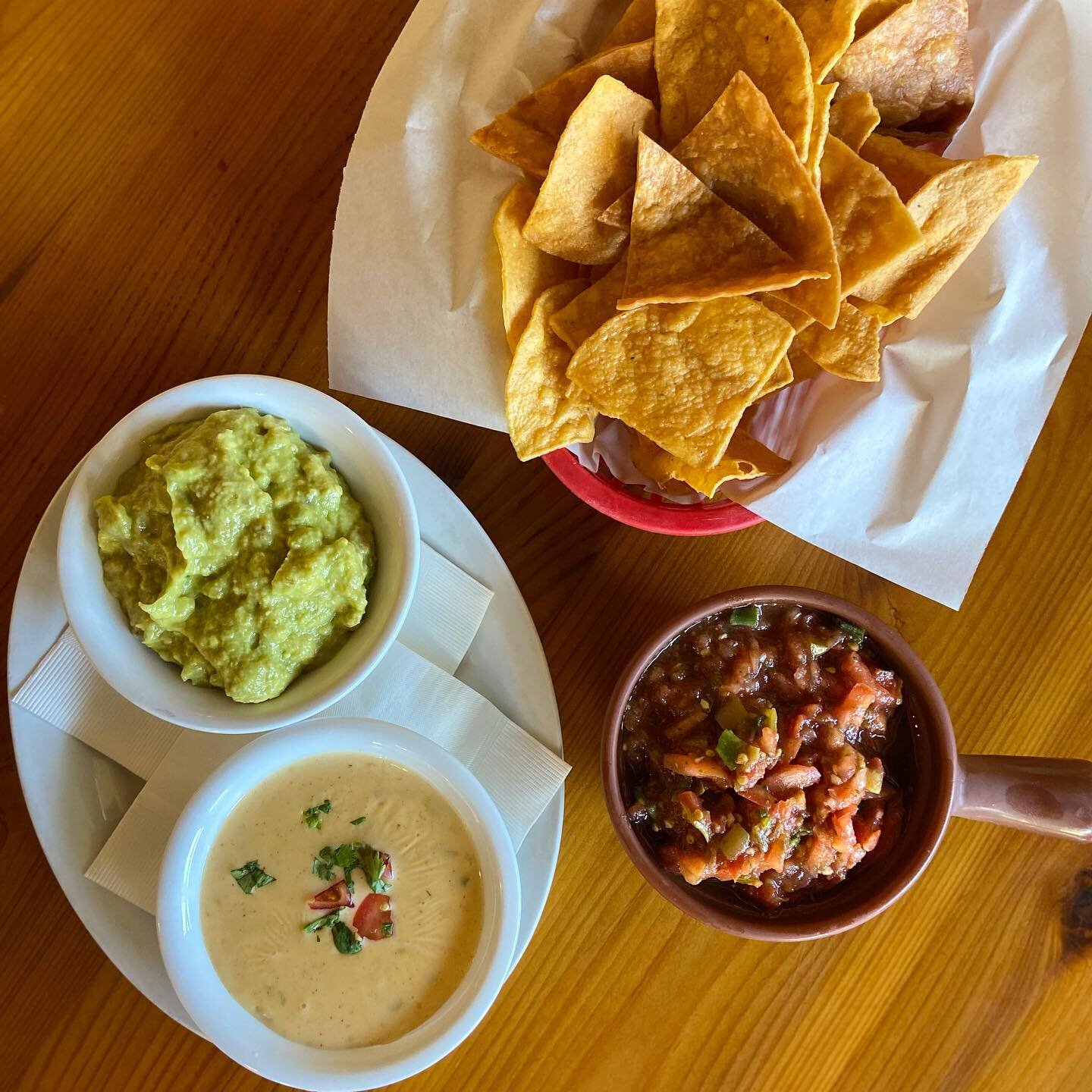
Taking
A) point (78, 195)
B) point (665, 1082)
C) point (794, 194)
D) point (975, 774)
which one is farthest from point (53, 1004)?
point (794, 194)

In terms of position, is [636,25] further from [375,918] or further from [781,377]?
[375,918]

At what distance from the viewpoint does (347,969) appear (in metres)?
1.37

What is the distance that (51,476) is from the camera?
161 cm

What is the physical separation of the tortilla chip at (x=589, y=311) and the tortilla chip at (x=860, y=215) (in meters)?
0.30

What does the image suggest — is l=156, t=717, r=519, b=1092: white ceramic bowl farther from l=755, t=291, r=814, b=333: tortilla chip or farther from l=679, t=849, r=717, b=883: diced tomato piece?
l=755, t=291, r=814, b=333: tortilla chip

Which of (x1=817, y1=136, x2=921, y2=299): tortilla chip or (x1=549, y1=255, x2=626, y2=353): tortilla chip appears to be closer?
(x1=817, y1=136, x2=921, y2=299): tortilla chip

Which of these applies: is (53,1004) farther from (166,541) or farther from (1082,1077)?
(1082,1077)

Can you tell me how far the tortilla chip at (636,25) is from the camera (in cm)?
142

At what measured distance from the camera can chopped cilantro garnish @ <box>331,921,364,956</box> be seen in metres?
1.36

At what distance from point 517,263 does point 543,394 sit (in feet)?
0.61

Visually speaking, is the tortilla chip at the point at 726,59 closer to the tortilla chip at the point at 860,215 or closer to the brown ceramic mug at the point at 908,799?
the tortilla chip at the point at 860,215

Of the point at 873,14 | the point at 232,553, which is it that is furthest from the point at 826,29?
the point at 232,553

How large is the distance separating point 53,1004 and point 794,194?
5.39ft

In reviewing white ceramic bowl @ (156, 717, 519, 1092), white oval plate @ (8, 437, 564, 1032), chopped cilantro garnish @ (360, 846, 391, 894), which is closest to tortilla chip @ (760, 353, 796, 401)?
white oval plate @ (8, 437, 564, 1032)
